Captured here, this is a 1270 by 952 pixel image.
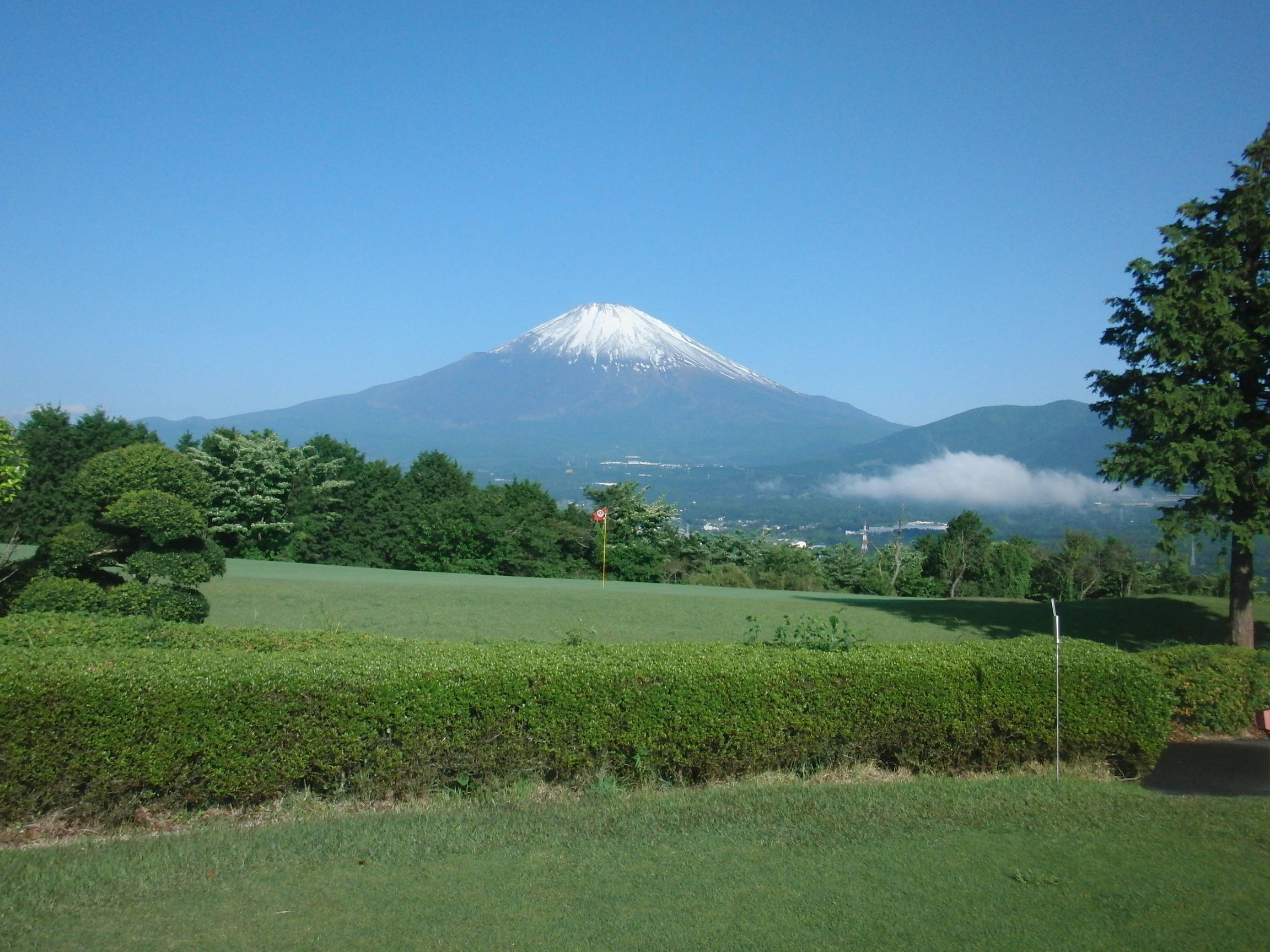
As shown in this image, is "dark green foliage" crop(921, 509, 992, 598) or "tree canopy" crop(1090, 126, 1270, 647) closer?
"tree canopy" crop(1090, 126, 1270, 647)

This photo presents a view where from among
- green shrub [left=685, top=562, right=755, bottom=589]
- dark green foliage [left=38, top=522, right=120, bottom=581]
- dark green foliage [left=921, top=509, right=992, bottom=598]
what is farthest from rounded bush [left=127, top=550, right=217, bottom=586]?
dark green foliage [left=921, top=509, right=992, bottom=598]

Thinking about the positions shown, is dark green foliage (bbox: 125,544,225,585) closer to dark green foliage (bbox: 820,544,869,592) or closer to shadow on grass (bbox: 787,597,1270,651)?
shadow on grass (bbox: 787,597,1270,651)

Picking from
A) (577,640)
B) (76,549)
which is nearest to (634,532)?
(76,549)

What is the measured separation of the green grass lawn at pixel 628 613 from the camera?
16.8m

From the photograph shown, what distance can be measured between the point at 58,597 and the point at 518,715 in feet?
23.6

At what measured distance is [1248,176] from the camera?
52.3ft

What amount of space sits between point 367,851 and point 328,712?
1413 mm

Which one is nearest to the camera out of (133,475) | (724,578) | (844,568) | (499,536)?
(133,475)

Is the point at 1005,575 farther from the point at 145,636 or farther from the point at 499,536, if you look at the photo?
the point at 145,636

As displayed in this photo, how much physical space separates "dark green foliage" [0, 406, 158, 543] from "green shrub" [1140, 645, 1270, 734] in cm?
3047

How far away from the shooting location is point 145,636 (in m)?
8.11

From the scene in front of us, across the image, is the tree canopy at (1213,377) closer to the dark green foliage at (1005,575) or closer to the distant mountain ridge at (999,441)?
the dark green foliage at (1005,575)

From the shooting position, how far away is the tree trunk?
50.6 ft

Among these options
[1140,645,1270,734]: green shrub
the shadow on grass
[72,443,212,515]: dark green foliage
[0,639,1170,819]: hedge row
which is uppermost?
[72,443,212,515]: dark green foliage
